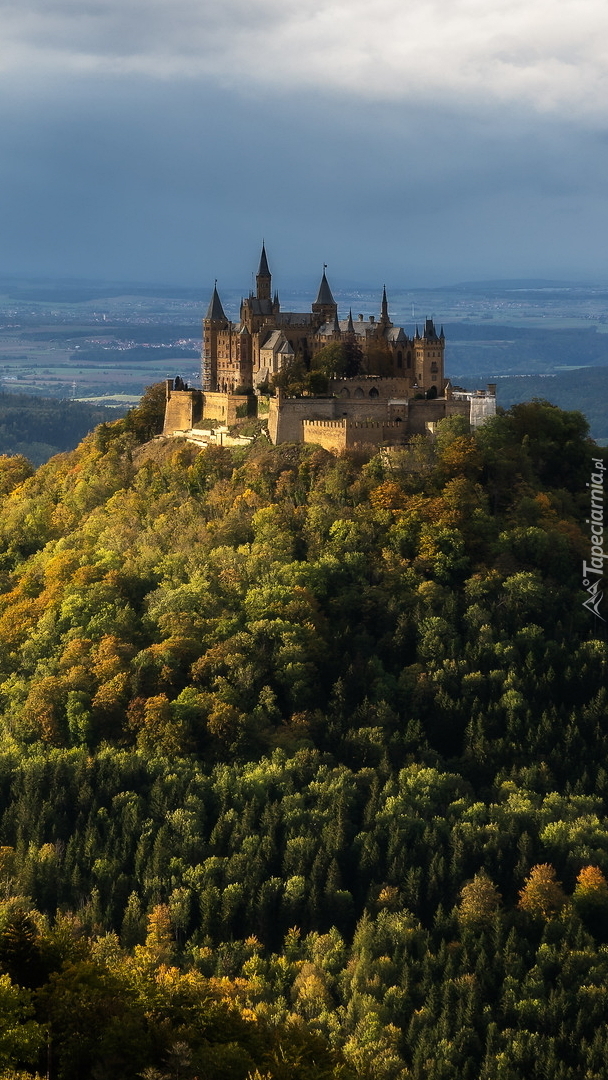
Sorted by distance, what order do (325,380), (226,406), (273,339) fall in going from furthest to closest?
(273,339) < (226,406) < (325,380)

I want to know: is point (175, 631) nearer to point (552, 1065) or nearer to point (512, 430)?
point (512, 430)

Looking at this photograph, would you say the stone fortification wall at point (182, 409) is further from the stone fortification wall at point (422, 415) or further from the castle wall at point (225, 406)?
the stone fortification wall at point (422, 415)

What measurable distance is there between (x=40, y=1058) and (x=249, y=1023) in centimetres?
772

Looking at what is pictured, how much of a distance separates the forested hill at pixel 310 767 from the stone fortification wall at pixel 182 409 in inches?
74.3

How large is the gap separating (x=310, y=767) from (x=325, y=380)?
25022 millimetres

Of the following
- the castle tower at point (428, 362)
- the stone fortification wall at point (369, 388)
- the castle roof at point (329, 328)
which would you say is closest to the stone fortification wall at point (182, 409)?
the castle roof at point (329, 328)

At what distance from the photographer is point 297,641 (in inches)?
3120

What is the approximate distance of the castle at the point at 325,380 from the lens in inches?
3526

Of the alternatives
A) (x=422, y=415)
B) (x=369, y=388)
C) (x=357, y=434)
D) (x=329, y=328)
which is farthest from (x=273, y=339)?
(x=422, y=415)

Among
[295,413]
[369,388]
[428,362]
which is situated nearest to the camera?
[295,413]

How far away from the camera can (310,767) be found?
73500 mm

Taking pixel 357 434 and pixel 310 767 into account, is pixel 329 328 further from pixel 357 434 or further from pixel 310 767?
pixel 310 767

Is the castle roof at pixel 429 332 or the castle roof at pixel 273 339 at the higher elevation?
the castle roof at pixel 429 332

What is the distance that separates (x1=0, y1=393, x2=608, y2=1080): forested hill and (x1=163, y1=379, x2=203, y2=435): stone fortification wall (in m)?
1.89
